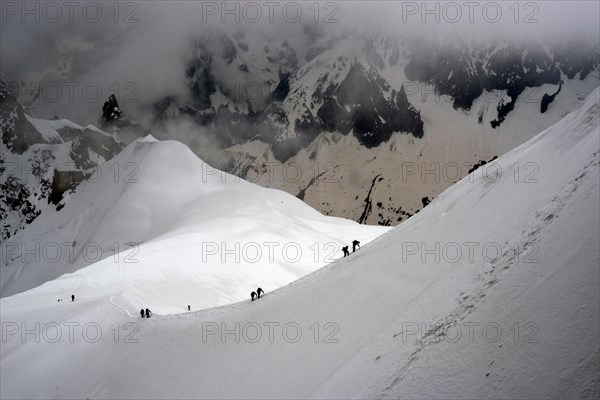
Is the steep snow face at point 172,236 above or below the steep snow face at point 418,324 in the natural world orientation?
below

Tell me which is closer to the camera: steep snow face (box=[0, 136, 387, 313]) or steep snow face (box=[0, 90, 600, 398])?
steep snow face (box=[0, 90, 600, 398])

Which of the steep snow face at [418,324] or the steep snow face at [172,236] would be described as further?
the steep snow face at [172,236]

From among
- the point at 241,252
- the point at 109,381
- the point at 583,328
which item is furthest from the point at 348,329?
the point at 241,252

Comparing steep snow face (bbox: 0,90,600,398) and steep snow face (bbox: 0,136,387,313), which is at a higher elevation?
steep snow face (bbox: 0,90,600,398)

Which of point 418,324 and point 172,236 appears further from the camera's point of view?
point 172,236

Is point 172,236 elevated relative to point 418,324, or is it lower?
lower
